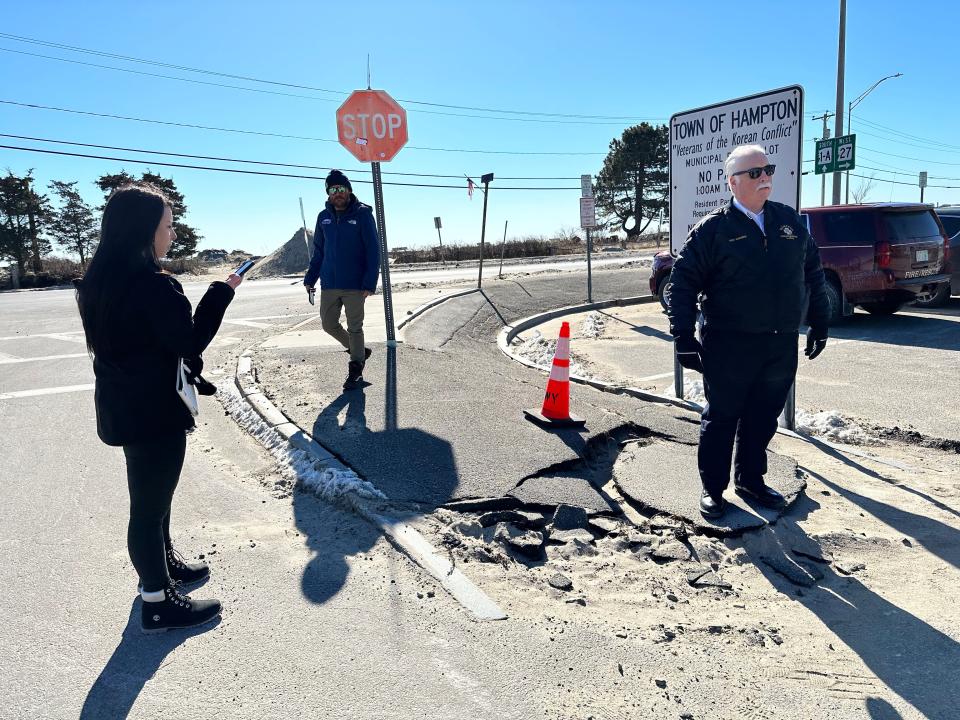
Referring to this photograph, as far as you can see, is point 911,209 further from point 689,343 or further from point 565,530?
point 565,530

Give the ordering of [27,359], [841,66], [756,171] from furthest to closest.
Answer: [841,66], [27,359], [756,171]

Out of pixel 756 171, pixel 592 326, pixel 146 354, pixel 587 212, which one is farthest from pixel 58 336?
pixel 756 171

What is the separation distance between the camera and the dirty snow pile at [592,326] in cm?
1183

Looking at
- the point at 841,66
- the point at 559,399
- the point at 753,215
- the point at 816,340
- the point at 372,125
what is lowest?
the point at 559,399

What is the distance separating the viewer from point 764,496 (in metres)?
4.16

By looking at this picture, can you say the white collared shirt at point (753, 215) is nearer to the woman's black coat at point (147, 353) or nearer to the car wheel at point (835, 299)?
the woman's black coat at point (147, 353)

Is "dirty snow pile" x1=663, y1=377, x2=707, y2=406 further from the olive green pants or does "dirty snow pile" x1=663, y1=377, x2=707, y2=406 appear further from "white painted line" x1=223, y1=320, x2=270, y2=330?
"white painted line" x1=223, y1=320, x2=270, y2=330

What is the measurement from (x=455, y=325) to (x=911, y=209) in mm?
7369

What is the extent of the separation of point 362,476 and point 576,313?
10.6 metres

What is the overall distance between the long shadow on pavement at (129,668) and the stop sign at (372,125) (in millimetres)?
6660

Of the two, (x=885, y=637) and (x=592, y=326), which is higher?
(x=592, y=326)

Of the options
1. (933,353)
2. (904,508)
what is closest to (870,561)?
(904,508)

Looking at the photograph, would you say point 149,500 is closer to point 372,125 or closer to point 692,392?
point 692,392

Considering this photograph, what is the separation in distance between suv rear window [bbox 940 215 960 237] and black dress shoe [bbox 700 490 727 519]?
11.4 meters
